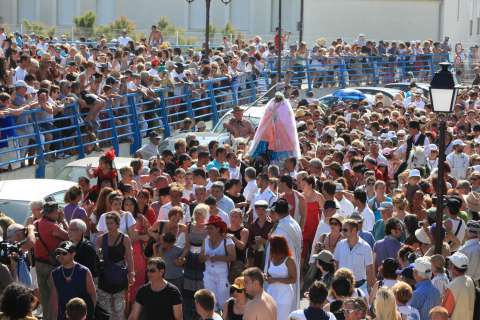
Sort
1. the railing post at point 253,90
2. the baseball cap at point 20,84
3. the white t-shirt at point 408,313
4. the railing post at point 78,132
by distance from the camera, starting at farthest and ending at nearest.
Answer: the railing post at point 253,90, the railing post at point 78,132, the baseball cap at point 20,84, the white t-shirt at point 408,313

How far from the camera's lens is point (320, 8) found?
203 feet

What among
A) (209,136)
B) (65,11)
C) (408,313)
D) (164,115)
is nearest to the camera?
(408,313)

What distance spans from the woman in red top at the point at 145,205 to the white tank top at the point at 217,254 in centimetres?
136

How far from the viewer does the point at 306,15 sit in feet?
206

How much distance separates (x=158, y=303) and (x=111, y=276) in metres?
1.62

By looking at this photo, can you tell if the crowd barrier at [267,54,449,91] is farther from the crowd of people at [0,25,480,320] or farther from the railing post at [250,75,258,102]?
the crowd of people at [0,25,480,320]

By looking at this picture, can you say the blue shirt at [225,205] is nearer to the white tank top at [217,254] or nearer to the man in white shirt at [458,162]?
the white tank top at [217,254]

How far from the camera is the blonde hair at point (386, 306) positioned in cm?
980

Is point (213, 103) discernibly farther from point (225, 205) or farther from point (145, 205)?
point (145, 205)

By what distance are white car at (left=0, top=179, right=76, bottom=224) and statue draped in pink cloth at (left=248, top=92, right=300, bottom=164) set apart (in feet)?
12.7

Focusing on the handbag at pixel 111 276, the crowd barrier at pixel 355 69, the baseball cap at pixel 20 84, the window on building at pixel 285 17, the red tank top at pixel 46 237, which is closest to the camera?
the handbag at pixel 111 276

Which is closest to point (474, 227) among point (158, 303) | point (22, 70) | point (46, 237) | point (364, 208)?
point (364, 208)

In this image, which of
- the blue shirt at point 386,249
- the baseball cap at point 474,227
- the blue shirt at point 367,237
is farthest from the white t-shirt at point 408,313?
the blue shirt at point 367,237

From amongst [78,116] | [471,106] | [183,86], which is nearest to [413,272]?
[78,116]
